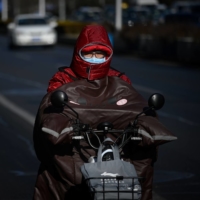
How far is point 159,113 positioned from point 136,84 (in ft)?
18.5

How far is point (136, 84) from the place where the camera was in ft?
63.6

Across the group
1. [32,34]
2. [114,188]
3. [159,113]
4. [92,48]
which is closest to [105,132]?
[114,188]

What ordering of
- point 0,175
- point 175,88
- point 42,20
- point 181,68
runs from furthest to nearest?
point 42,20
point 181,68
point 175,88
point 0,175

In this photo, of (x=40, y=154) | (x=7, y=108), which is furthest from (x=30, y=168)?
(x=7, y=108)

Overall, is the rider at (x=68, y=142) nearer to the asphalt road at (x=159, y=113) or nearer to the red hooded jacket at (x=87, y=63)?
the red hooded jacket at (x=87, y=63)

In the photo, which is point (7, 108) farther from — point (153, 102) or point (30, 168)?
point (153, 102)

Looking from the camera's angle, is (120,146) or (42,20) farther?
(42,20)

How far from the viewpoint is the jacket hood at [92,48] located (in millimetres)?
4887

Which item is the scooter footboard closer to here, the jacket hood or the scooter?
the scooter

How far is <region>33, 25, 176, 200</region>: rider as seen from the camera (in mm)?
4500

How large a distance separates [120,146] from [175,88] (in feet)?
46.3

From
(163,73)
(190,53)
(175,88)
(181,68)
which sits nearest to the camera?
(175,88)

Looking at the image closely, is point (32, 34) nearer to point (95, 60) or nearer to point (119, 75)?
point (119, 75)

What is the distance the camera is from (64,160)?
4.59 metres
